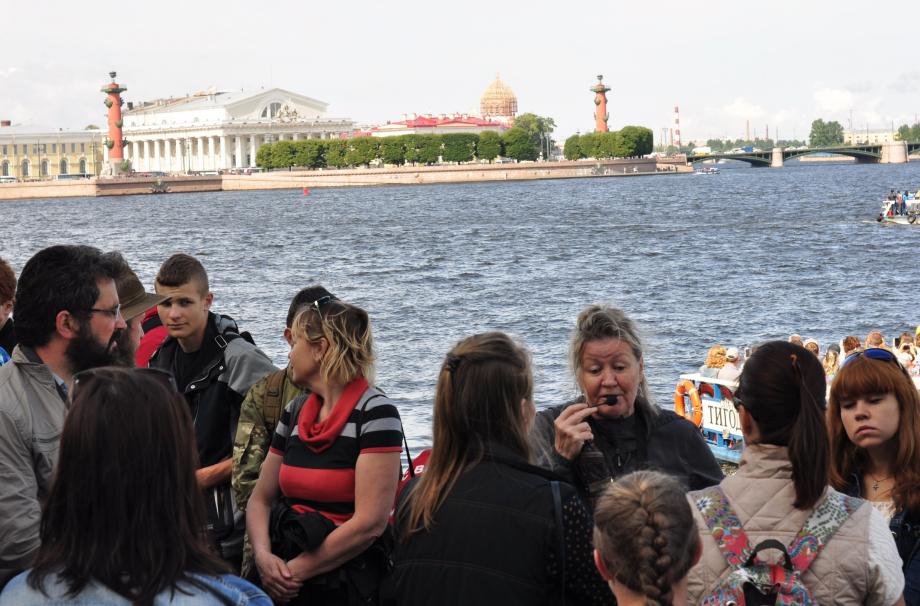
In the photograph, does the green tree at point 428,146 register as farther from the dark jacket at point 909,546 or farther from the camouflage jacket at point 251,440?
the dark jacket at point 909,546

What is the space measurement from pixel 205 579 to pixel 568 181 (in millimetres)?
93326

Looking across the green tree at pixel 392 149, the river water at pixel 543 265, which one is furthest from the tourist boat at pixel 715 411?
the green tree at pixel 392 149

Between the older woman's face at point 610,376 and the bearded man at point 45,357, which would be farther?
the older woman's face at point 610,376

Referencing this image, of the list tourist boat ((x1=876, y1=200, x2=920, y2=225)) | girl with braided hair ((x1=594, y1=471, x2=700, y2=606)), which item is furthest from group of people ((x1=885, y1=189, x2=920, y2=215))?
girl with braided hair ((x1=594, y1=471, x2=700, y2=606))

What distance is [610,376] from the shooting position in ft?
9.96

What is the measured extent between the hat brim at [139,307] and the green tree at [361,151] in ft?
293

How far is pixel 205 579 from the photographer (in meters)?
1.95

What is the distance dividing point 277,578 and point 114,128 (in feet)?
324

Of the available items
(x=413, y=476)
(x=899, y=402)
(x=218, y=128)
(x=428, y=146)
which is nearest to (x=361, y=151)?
(x=428, y=146)

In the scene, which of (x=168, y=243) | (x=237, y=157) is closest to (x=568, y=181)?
(x=237, y=157)

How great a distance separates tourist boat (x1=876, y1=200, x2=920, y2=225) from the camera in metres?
37.9

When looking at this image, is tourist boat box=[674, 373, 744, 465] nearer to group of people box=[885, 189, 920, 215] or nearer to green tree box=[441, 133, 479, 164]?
group of people box=[885, 189, 920, 215]

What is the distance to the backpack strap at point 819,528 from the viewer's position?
2.35 metres

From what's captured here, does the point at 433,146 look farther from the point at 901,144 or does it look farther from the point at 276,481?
the point at 276,481
